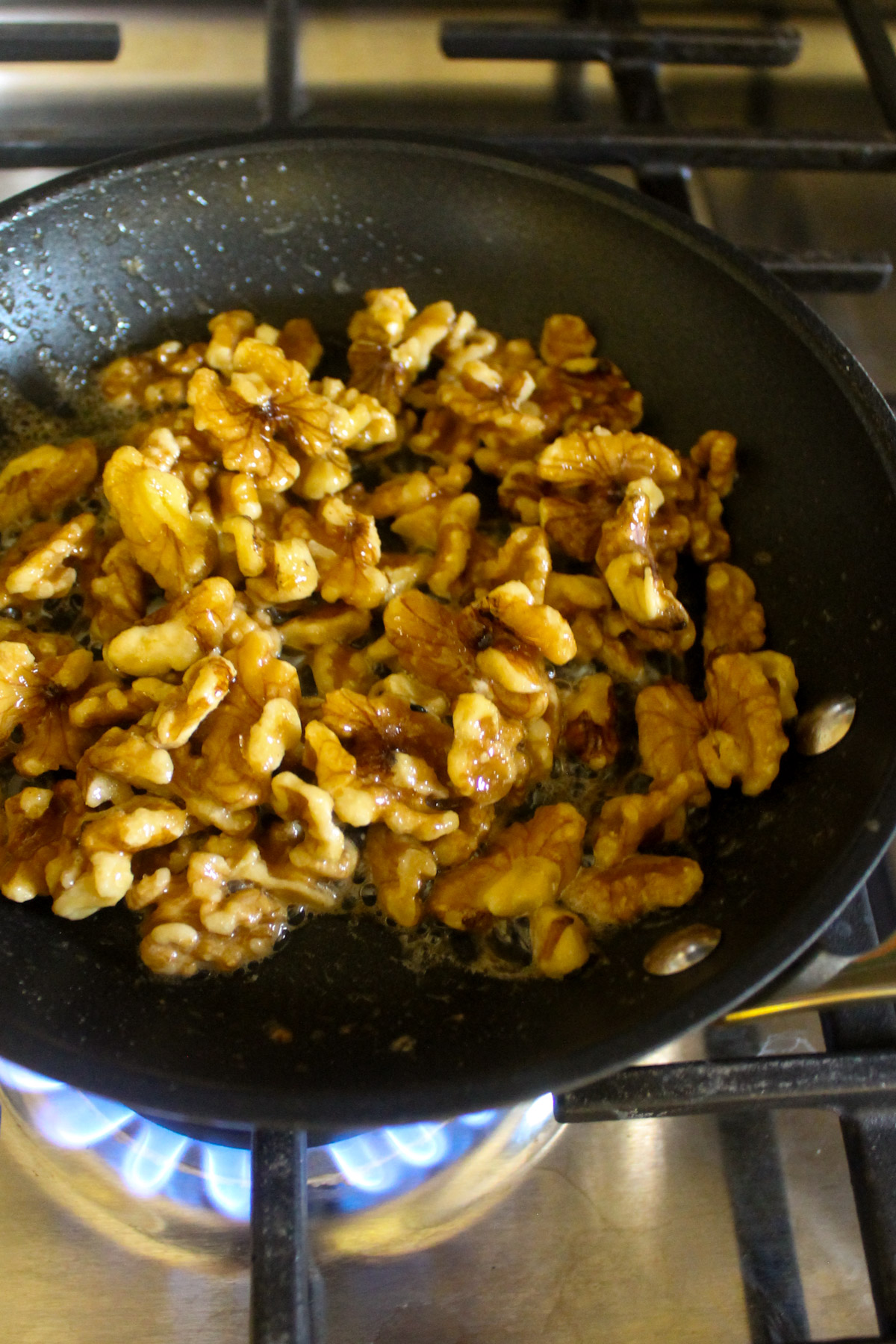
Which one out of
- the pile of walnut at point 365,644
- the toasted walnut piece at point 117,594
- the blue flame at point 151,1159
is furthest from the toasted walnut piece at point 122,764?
the blue flame at point 151,1159

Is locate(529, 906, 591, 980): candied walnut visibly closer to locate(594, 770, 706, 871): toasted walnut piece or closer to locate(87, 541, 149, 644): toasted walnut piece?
locate(594, 770, 706, 871): toasted walnut piece

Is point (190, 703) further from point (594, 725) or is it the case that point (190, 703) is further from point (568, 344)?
point (568, 344)

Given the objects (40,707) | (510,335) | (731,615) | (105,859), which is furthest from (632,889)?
(510,335)

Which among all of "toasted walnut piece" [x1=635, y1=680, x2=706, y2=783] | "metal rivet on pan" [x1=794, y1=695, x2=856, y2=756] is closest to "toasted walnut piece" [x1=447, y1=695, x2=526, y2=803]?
"toasted walnut piece" [x1=635, y1=680, x2=706, y2=783]

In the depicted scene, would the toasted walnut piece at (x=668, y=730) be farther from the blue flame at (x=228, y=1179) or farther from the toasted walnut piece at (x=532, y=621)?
the blue flame at (x=228, y=1179)

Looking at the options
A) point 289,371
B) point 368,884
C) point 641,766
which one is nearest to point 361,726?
point 368,884

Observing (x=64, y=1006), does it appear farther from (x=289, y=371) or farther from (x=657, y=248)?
(x=657, y=248)
